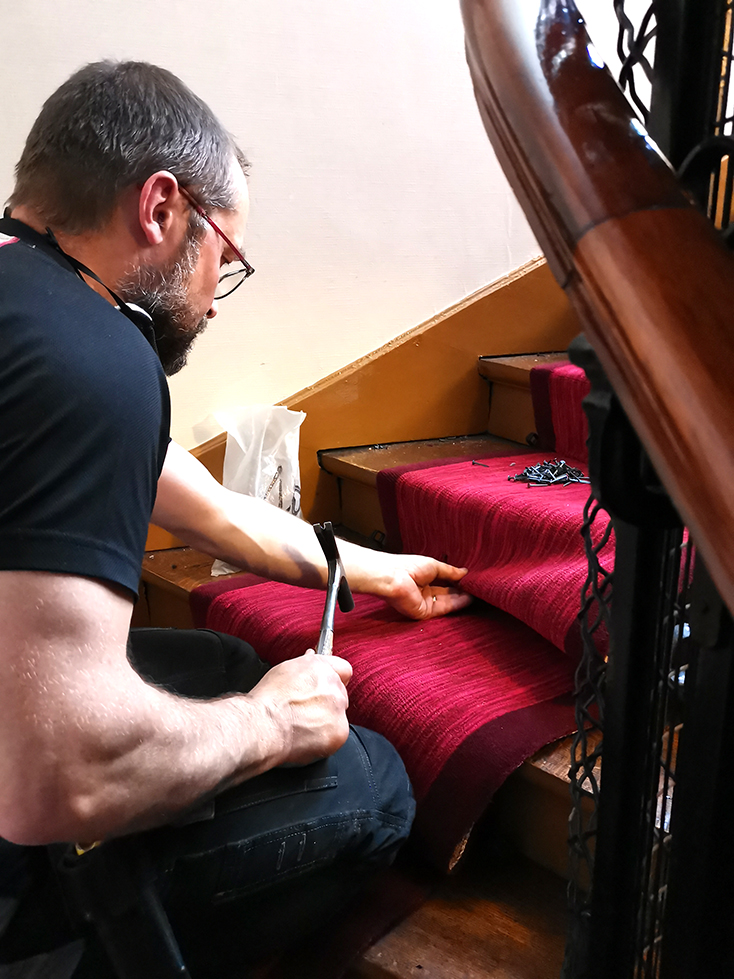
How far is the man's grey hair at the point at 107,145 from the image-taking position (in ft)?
3.02

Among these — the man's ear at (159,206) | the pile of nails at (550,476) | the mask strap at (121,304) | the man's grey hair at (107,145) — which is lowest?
the pile of nails at (550,476)

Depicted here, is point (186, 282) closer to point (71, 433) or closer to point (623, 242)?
point (71, 433)

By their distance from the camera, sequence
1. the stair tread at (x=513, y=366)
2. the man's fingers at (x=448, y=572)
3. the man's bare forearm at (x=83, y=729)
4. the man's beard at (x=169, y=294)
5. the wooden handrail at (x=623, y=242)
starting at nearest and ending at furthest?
the wooden handrail at (x=623, y=242), the man's bare forearm at (x=83, y=729), the man's beard at (x=169, y=294), the man's fingers at (x=448, y=572), the stair tread at (x=513, y=366)

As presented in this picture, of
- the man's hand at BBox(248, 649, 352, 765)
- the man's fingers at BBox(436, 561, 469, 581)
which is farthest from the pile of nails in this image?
the man's hand at BBox(248, 649, 352, 765)

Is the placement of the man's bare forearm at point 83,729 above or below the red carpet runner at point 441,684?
above

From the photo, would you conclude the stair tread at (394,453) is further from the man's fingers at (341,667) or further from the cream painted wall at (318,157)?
the man's fingers at (341,667)

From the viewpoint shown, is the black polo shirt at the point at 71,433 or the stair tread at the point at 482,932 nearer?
the black polo shirt at the point at 71,433

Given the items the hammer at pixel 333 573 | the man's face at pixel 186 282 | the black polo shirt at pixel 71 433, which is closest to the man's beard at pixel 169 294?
the man's face at pixel 186 282

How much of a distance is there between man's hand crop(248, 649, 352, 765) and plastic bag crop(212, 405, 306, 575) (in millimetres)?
650

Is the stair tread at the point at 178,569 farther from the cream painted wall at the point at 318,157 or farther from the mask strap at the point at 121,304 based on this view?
the mask strap at the point at 121,304

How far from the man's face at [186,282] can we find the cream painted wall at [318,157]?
0.49 meters

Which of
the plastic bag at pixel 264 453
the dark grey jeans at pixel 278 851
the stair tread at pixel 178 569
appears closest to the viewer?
the dark grey jeans at pixel 278 851

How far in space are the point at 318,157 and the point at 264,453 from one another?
2.00 ft

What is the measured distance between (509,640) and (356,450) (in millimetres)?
668
